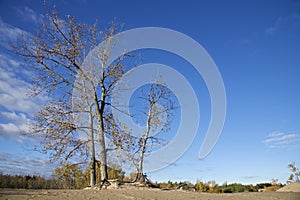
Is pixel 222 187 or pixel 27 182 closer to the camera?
pixel 27 182

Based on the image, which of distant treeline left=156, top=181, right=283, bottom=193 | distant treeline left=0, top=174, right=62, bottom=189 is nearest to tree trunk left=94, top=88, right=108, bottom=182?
distant treeline left=0, top=174, right=62, bottom=189

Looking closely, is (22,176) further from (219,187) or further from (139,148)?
(219,187)

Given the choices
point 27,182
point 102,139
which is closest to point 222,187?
point 102,139

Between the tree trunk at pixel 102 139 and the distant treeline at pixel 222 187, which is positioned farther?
the distant treeline at pixel 222 187

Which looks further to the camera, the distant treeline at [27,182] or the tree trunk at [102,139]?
the tree trunk at [102,139]

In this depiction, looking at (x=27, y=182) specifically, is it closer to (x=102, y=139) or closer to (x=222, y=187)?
(x=102, y=139)

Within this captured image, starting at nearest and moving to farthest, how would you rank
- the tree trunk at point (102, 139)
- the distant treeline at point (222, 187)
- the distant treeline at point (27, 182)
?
the distant treeline at point (27, 182) < the tree trunk at point (102, 139) < the distant treeline at point (222, 187)

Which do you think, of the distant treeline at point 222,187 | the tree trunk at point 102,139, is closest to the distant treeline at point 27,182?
the tree trunk at point 102,139

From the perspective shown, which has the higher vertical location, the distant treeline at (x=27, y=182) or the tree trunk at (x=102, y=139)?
the tree trunk at (x=102, y=139)

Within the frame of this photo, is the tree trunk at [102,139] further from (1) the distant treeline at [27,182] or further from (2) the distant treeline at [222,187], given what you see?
(2) the distant treeline at [222,187]

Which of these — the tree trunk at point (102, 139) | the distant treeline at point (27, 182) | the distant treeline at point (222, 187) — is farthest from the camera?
the distant treeline at point (222, 187)

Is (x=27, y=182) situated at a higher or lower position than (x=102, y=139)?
lower

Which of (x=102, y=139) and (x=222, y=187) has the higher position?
(x=102, y=139)

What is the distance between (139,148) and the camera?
12.5 metres
